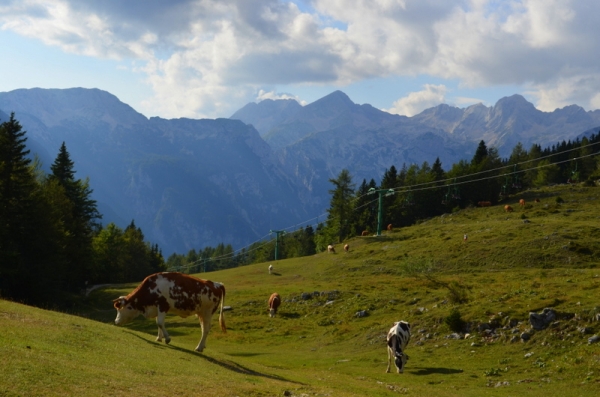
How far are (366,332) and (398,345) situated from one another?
1083 cm

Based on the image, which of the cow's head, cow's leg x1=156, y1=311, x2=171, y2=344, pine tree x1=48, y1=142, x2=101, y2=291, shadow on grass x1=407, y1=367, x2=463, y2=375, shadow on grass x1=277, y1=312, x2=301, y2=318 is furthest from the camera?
pine tree x1=48, y1=142, x2=101, y2=291

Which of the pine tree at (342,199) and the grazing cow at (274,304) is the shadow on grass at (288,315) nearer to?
the grazing cow at (274,304)

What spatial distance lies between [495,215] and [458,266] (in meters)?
38.9

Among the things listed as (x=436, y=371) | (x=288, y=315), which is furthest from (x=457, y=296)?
(x=288, y=315)

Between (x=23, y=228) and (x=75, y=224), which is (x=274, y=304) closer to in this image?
(x=23, y=228)

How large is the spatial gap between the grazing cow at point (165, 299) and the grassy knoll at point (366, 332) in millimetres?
951

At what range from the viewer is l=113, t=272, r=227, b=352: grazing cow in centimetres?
2522

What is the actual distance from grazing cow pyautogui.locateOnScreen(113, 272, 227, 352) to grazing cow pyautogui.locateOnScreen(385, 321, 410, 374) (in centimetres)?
1173

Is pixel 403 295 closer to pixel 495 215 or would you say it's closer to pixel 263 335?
pixel 263 335

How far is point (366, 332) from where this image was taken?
141 ft

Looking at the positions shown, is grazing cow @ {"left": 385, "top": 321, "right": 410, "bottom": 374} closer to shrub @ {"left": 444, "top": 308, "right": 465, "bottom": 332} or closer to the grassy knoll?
the grassy knoll

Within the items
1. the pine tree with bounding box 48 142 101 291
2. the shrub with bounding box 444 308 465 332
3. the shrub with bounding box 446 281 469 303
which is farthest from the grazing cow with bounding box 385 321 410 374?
the pine tree with bounding box 48 142 101 291

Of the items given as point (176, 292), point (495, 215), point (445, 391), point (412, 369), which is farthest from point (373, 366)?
point (495, 215)

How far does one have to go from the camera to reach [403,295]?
51.8 metres
